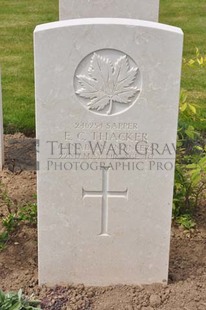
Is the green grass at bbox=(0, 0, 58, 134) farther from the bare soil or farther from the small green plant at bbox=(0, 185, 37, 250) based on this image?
the bare soil

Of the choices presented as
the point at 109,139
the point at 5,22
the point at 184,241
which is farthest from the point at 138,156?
the point at 5,22

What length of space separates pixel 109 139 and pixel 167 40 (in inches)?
25.7

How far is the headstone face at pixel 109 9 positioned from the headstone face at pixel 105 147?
2089 mm

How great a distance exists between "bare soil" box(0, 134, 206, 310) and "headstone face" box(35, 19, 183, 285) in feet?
0.27

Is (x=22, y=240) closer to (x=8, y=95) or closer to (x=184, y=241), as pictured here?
(x=184, y=241)

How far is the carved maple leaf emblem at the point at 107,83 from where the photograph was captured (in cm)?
316

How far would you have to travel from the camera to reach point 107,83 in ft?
10.6

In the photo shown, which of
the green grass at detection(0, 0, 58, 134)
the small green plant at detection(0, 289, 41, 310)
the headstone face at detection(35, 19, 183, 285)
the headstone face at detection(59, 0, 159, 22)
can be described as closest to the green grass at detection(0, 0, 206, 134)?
the green grass at detection(0, 0, 58, 134)

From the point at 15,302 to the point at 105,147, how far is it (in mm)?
1034

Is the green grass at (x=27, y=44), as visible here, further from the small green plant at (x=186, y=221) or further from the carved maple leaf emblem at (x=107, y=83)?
the carved maple leaf emblem at (x=107, y=83)

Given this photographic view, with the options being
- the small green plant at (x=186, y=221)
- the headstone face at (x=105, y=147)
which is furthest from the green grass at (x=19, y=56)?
the headstone face at (x=105, y=147)

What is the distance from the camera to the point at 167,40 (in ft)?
10.2

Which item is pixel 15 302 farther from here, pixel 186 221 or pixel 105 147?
pixel 186 221

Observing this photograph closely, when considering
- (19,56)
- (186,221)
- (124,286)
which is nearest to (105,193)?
(124,286)
